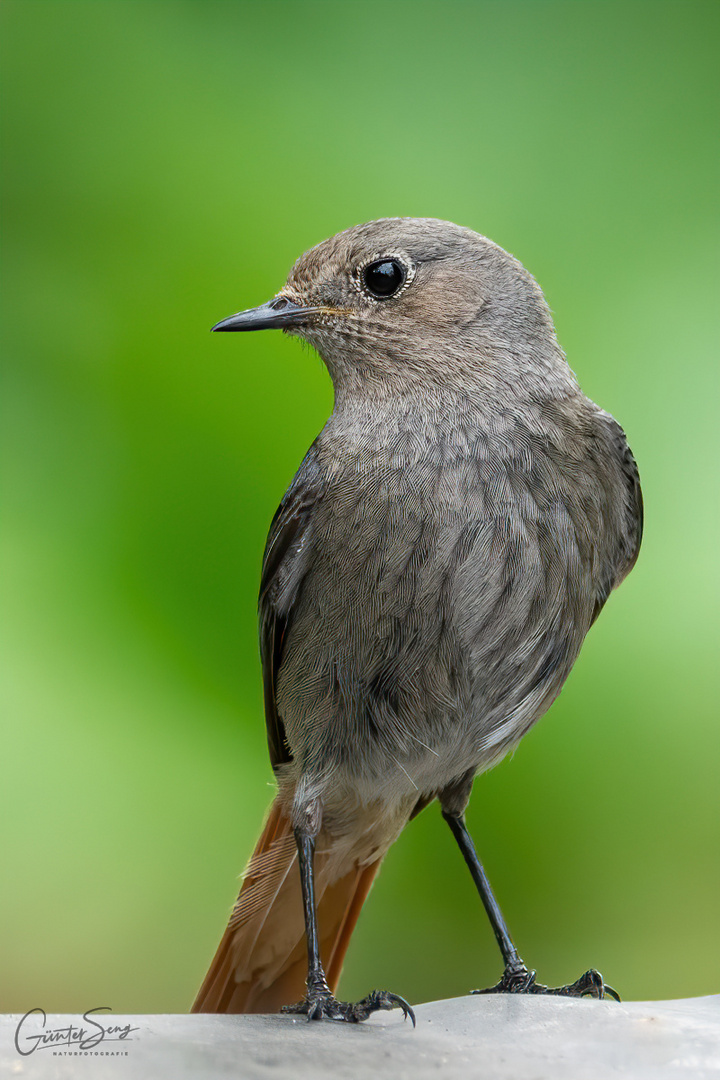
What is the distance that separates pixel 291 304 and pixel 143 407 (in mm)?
1017

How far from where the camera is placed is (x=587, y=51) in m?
3.93

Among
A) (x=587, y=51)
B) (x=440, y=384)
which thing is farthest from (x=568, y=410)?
(x=587, y=51)

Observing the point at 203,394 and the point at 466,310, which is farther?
the point at 203,394

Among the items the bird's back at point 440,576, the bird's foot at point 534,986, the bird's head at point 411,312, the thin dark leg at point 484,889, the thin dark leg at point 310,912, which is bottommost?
the bird's foot at point 534,986

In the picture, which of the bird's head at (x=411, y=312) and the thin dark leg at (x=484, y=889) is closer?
the bird's head at (x=411, y=312)

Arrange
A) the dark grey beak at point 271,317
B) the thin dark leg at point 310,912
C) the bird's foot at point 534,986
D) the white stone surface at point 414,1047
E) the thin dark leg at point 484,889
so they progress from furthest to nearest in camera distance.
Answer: the thin dark leg at point 484,889
the bird's foot at point 534,986
the dark grey beak at point 271,317
the thin dark leg at point 310,912
the white stone surface at point 414,1047

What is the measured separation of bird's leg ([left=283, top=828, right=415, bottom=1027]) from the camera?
8.08 feet

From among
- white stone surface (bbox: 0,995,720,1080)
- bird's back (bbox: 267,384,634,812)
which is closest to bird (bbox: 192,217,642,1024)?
bird's back (bbox: 267,384,634,812)

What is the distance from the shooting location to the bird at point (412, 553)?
247cm

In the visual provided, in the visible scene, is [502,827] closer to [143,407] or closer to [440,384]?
[440,384]

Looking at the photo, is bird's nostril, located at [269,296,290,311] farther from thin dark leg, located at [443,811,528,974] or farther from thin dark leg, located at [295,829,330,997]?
thin dark leg, located at [443,811,528,974]

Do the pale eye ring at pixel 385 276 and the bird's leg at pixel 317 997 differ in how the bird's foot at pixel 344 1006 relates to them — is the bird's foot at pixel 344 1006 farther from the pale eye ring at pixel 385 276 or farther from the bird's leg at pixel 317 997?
the pale eye ring at pixel 385 276

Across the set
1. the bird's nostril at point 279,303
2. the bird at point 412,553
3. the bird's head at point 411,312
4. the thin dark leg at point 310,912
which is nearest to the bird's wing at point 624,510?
the bird at point 412,553

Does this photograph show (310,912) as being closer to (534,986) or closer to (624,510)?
(534,986)
